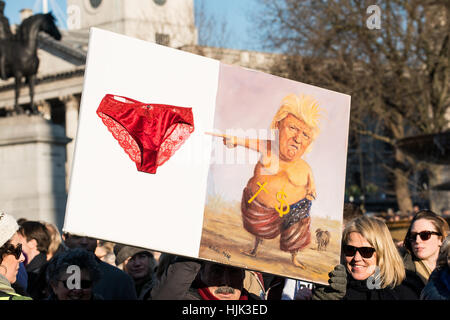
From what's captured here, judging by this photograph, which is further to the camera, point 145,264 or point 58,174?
point 58,174

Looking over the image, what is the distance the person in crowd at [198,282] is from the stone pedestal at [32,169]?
40.4 feet

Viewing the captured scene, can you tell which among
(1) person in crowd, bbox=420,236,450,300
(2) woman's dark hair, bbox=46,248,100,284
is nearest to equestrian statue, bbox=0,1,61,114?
(2) woman's dark hair, bbox=46,248,100,284

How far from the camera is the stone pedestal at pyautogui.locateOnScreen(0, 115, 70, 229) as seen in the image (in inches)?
627

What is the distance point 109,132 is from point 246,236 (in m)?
0.82

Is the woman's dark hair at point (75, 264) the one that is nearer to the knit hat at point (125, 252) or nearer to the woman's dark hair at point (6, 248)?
the woman's dark hair at point (6, 248)

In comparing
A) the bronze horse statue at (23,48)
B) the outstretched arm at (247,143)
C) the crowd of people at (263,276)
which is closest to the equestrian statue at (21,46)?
the bronze horse statue at (23,48)

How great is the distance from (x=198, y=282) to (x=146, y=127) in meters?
0.87

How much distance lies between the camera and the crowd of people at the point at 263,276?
12.6 feet

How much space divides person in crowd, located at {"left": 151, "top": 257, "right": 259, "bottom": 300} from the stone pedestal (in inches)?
484
